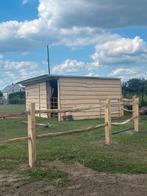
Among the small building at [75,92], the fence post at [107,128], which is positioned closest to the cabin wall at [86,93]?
the small building at [75,92]

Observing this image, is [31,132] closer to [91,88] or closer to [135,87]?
[91,88]

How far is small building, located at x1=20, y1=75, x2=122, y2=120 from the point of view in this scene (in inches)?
1048

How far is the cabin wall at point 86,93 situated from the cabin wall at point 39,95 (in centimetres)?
172

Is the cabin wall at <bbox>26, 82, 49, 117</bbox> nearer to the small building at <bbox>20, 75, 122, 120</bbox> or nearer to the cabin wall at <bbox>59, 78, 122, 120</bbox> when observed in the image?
the small building at <bbox>20, 75, 122, 120</bbox>

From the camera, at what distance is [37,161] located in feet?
28.6

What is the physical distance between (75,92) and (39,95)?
312cm

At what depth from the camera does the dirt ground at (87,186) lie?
625 cm

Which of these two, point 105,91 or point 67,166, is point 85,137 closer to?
point 67,166

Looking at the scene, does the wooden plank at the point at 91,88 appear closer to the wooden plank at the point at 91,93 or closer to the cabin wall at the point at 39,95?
the wooden plank at the point at 91,93

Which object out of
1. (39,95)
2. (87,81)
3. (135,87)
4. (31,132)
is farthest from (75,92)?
(31,132)

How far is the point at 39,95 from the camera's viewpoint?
29.0 m

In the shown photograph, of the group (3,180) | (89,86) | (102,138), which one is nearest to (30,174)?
(3,180)

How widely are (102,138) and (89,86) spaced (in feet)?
48.4

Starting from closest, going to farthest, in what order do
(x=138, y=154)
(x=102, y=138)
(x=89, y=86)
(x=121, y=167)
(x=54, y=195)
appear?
(x=54, y=195), (x=121, y=167), (x=138, y=154), (x=102, y=138), (x=89, y=86)
